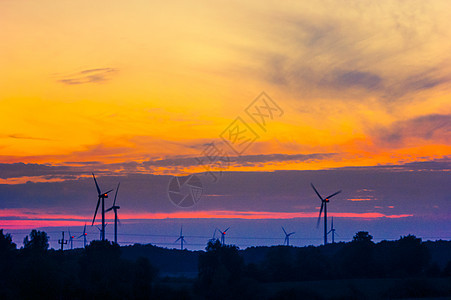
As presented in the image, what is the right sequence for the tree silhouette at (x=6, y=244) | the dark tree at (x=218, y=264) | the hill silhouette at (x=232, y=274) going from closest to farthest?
the hill silhouette at (x=232, y=274)
the dark tree at (x=218, y=264)
the tree silhouette at (x=6, y=244)

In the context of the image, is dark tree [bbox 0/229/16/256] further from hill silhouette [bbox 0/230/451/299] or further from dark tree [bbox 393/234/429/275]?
dark tree [bbox 393/234/429/275]

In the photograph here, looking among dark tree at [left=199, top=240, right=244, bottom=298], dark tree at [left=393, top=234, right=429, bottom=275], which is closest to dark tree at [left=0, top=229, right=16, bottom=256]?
dark tree at [left=199, top=240, right=244, bottom=298]

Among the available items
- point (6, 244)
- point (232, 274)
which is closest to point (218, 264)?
point (232, 274)

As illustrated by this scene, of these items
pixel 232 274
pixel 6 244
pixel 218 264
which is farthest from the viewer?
pixel 6 244

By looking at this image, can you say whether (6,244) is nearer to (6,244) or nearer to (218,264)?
(6,244)

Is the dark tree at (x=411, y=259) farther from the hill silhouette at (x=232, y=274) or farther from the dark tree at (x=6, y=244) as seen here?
the dark tree at (x=6, y=244)

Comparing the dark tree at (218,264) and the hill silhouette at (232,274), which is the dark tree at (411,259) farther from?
the dark tree at (218,264)

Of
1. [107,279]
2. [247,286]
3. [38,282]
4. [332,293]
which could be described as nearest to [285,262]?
[332,293]

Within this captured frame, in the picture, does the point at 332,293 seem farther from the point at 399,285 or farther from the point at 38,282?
the point at 38,282

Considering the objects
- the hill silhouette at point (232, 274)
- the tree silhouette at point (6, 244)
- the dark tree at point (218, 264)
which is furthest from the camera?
the tree silhouette at point (6, 244)

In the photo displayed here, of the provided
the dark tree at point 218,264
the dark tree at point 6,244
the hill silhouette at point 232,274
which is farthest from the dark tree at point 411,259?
the dark tree at point 6,244

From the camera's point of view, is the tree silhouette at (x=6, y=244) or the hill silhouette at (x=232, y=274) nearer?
the hill silhouette at (x=232, y=274)

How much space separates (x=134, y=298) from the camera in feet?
350

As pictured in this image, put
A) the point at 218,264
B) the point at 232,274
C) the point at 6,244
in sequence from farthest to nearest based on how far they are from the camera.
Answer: the point at 6,244
the point at 218,264
the point at 232,274
